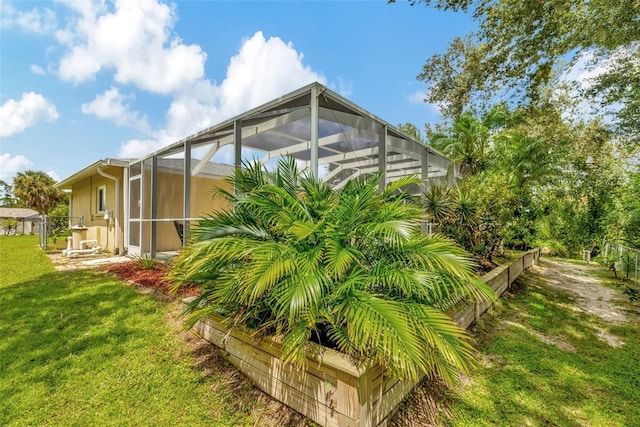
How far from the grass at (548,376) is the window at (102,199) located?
12.7m

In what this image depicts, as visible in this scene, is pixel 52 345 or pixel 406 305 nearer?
pixel 406 305

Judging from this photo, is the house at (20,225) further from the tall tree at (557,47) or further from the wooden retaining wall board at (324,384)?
the tall tree at (557,47)

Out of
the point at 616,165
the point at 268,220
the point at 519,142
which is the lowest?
the point at 268,220

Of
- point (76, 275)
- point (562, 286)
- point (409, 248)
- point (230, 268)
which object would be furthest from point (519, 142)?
point (76, 275)

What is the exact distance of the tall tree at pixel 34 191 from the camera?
25.9 m

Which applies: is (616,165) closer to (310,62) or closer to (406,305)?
(310,62)

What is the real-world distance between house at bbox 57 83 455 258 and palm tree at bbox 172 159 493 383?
41.2 inches

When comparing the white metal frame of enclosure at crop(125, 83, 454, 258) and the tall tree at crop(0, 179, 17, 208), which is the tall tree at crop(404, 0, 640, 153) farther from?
the tall tree at crop(0, 179, 17, 208)

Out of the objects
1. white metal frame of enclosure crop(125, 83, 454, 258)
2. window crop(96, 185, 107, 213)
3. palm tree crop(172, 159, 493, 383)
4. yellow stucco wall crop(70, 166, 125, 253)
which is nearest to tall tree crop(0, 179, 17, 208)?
yellow stucco wall crop(70, 166, 125, 253)

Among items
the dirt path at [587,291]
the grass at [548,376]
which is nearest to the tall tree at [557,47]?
the dirt path at [587,291]

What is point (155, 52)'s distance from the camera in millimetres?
8219

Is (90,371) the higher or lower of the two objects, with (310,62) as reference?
lower

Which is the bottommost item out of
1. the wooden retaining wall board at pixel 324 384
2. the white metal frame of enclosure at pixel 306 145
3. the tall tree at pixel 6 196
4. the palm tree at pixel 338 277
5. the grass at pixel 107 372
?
the grass at pixel 107 372

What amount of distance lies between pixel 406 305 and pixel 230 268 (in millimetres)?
1586
